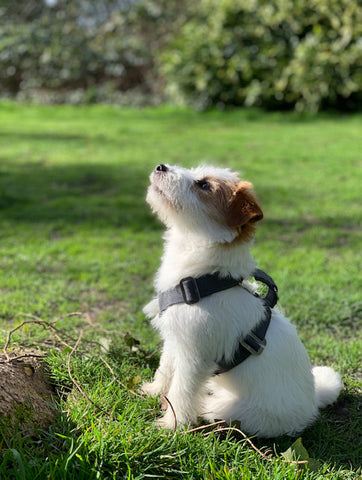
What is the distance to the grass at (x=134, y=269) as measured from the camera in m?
2.42

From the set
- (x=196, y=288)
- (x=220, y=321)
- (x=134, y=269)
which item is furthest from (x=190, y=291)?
(x=134, y=269)

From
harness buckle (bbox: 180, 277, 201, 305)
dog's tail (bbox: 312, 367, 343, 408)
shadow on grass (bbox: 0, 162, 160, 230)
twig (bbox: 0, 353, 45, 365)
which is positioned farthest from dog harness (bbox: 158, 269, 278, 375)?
shadow on grass (bbox: 0, 162, 160, 230)

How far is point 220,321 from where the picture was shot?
2543mm

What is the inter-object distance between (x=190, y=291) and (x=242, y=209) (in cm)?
48

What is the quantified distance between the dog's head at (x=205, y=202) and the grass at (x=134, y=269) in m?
1.02

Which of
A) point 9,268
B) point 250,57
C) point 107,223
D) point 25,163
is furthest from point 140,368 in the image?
point 250,57

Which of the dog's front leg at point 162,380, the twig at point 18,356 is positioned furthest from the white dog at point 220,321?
the twig at point 18,356

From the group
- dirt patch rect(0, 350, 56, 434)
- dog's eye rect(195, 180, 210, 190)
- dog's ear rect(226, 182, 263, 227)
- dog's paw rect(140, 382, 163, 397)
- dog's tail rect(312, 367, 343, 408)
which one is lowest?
dog's tail rect(312, 367, 343, 408)

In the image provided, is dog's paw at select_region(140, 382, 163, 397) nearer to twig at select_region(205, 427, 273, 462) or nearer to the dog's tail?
twig at select_region(205, 427, 273, 462)

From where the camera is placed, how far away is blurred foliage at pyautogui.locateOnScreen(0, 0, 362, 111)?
12.5m

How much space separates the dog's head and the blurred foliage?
35.9 ft

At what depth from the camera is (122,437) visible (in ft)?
7.94

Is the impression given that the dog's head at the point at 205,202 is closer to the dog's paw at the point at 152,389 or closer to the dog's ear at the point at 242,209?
the dog's ear at the point at 242,209

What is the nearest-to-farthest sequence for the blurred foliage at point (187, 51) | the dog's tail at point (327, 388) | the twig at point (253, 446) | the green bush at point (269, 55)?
1. the twig at point (253, 446)
2. the dog's tail at point (327, 388)
3. the green bush at point (269, 55)
4. the blurred foliage at point (187, 51)
